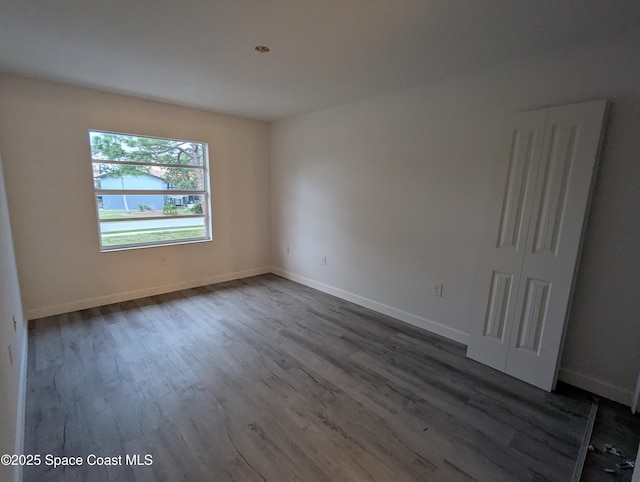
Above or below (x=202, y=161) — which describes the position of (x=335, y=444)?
below

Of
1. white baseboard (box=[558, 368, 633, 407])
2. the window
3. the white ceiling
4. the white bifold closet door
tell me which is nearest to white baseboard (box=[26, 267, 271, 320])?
the window

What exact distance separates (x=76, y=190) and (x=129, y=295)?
1.41 meters

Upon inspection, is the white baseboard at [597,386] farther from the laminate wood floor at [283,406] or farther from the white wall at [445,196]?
the laminate wood floor at [283,406]

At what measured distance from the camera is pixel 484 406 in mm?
2021

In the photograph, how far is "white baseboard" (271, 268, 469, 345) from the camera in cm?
290

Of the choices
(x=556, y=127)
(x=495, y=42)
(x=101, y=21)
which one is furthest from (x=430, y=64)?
(x=101, y=21)

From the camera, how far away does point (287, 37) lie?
2059mm

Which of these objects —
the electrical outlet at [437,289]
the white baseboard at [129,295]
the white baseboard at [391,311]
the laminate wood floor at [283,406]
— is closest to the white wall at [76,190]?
the white baseboard at [129,295]

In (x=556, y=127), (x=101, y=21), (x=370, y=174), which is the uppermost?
(x=101, y=21)

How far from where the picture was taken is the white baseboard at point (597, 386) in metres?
2.06

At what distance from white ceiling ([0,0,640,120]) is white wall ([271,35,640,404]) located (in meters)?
0.23

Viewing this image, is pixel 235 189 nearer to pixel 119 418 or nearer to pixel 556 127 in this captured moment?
pixel 119 418

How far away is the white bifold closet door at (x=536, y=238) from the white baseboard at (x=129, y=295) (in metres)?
3.61

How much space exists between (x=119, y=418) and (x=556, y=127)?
3.55 metres
